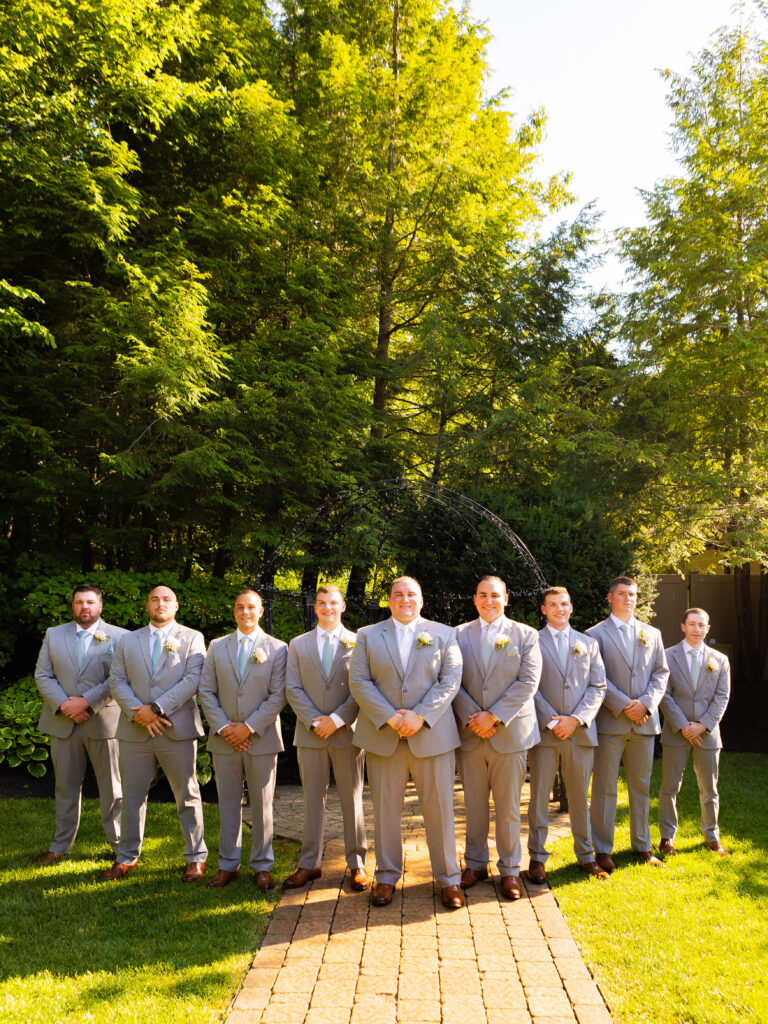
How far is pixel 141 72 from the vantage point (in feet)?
29.9

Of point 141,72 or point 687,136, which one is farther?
point 687,136

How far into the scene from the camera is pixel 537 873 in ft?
16.8

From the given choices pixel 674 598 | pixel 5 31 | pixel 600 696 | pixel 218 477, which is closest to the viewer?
pixel 600 696

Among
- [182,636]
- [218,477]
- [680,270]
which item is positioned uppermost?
[680,270]

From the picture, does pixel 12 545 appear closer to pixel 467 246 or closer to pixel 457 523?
pixel 457 523

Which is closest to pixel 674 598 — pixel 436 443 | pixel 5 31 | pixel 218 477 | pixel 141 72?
pixel 436 443

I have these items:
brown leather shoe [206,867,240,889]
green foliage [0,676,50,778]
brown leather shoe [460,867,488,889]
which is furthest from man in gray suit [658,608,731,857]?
green foliage [0,676,50,778]

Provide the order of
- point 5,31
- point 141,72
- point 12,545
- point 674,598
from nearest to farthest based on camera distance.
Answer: point 5,31, point 141,72, point 12,545, point 674,598

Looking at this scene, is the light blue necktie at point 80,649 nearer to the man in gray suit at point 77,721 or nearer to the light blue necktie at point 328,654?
the man in gray suit at point 77,721

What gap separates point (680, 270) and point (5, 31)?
30.4 feet

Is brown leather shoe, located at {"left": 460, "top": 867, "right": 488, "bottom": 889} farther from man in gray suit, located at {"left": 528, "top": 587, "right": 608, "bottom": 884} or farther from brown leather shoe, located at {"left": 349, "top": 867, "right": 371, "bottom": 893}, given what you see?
brown leather shoe, located at {"left": 349, "top": 867, "right": 371, "bottom": 893}

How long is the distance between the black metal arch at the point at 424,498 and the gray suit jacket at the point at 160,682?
77.6 inches

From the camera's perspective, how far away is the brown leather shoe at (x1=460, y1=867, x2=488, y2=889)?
5.03 m

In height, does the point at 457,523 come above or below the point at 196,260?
below
